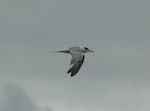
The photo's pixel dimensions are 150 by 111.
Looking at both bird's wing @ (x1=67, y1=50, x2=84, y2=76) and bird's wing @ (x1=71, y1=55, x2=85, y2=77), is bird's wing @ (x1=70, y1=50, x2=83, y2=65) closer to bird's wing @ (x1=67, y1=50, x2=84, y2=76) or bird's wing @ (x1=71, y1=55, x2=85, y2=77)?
bird's wing @ (x1=67, y1=50, x2=84, y2=76)

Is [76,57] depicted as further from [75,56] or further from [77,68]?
[77,68]

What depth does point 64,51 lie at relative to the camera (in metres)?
56.9

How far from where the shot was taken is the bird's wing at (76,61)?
52.4 meters

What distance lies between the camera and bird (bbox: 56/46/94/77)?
172 feet

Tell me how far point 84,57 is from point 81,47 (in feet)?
6.55

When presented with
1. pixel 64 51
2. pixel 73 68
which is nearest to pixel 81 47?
pixel 64 51

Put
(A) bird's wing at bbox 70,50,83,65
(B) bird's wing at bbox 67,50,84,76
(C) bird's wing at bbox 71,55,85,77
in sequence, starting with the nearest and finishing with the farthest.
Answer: (C) bird's wing at bbox 71,55,85,77 → (B) bird's wing at bbox 67,50,84,76 → (A) bird's wing at bbox 70,50,83,65

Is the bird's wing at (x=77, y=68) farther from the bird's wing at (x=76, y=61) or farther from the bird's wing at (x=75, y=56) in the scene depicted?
the bird's wing at (x=75, y=56)

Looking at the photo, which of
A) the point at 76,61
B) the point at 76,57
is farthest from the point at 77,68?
the point at 76,57

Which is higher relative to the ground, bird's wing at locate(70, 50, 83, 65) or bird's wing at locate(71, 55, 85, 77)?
bird's wing at locate(70, 50, 83, 65)

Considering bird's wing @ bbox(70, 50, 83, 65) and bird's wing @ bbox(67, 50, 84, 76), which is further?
bird's wing @ bbox(70, 50, 83, 65)

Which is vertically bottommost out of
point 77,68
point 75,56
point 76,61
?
point 77,68

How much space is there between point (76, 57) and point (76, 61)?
1075mm

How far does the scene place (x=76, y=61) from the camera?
178 ft
